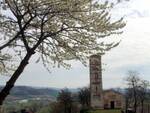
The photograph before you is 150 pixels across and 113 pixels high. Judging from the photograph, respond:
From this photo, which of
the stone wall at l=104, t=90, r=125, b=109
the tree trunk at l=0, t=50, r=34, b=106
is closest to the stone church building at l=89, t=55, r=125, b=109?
the stone wall at l=104, t=90, r=125, b=109

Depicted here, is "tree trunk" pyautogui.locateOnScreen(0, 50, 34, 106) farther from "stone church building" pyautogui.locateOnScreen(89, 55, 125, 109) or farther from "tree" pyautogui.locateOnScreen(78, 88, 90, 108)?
"tree" pyautogui.locateOnScreen(78, 88, 90, 108)

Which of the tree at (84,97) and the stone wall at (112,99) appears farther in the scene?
the stone wall at (112,99)

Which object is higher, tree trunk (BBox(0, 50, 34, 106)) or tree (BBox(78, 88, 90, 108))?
tree (BBox(78, 88, 90, 108))

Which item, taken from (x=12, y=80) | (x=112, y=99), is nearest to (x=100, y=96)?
(x=112, y=99)

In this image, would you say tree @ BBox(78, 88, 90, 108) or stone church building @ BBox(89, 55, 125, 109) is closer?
stone church building @ BBox(89, 55, 125, 109)

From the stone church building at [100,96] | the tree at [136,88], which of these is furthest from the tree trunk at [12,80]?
the tree at [136,88]

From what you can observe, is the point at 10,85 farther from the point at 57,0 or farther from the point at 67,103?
the point at 67,103

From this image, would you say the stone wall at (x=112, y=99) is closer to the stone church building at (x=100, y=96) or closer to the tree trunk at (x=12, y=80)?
the stone church building at (x=100, y=96)

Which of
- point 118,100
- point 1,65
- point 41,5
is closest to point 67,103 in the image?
point 118,100

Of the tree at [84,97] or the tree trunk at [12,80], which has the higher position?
the tree at [84,97]

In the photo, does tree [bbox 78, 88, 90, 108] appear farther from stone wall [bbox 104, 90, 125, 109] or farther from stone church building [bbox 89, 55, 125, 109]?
stone wall [bbox 104, 90, 125, 109]

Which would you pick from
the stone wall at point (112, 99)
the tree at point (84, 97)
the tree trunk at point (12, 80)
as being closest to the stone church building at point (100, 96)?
the stone wall at point (112, 99)

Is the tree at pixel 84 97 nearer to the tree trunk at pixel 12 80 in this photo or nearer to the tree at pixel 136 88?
the tree at pixel 136 88

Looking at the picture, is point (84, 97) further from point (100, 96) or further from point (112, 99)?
point (112, 99)
